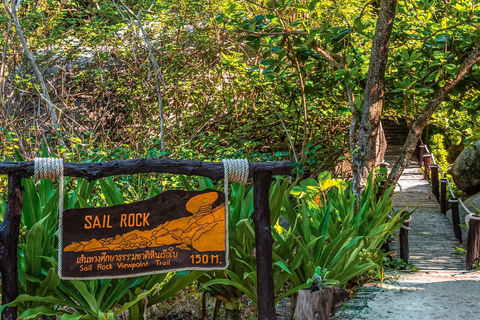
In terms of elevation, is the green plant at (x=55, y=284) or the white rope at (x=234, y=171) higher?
the white rope at (x=234, y=171)

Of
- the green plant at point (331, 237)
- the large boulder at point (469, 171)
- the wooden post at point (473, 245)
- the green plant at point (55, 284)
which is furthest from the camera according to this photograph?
the large boulder at point (469, 171)

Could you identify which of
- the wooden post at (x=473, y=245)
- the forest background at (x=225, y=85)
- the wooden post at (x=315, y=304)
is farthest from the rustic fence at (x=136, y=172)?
the wooden post at (x=473, y=245)

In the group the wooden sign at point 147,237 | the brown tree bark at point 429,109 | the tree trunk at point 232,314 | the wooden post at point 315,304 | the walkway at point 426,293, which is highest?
the brown tree bark at point 429,109

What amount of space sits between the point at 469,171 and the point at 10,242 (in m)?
11.9

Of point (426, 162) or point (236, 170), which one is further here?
point (426, 162)

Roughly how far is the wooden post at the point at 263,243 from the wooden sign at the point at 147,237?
219 millimetres

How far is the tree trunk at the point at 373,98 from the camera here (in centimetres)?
489

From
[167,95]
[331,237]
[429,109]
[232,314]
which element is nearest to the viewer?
[232,314]

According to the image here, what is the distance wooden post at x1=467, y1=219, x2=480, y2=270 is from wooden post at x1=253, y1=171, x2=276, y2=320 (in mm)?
4075

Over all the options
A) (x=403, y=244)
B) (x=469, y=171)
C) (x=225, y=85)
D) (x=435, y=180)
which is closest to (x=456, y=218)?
(x=403, y=244)

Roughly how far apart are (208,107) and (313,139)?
2.04 m

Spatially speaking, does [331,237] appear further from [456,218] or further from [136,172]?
[456,218]

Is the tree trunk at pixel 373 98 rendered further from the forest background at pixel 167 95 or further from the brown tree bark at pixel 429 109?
the forest background at pixel 167 95

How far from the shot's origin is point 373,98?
514 centimetres
